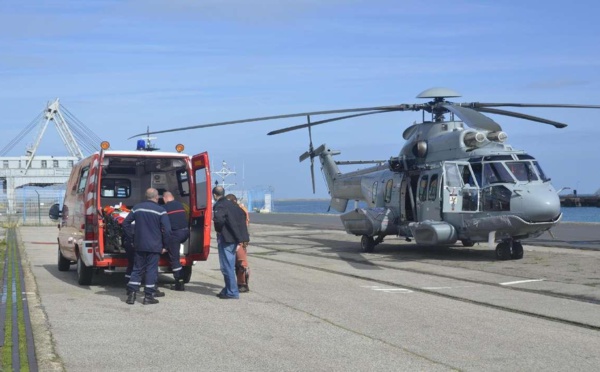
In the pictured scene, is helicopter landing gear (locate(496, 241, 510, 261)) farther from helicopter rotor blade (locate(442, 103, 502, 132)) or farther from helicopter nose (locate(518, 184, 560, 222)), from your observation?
helicopter rotor blade (locate(442, 103, 502, 132))

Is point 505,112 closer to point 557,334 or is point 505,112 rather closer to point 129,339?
point 557,334

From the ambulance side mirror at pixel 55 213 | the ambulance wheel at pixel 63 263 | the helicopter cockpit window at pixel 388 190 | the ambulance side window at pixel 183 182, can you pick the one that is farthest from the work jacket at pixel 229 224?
the helicopter cockpit window at pixel 388 190

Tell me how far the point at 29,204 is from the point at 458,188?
124 ft

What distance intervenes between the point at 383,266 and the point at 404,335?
28.0 ft

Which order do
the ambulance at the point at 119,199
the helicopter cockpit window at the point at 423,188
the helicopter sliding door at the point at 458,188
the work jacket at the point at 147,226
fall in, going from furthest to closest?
the helicopter cockpit window at the point at 423,188 → the helicopter sliding door at the point at 458,188 → the ambulance at the point at 119,199 → the work jacket at the point at 147,226

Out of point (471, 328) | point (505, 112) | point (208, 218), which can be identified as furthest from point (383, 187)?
point (471, 328)

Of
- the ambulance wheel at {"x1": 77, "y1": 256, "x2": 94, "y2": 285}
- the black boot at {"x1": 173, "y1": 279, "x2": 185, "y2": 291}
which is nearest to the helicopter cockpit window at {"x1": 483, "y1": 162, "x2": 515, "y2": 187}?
the black boot at {"x1": 173, "y1": 279, "x2": 185, "y2": 291}

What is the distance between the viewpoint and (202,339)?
27.1 ft

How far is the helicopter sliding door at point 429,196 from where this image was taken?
18.1m

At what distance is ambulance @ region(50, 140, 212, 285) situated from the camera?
39.9 ft

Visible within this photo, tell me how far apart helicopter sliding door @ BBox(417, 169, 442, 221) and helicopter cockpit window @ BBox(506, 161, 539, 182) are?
170 cm

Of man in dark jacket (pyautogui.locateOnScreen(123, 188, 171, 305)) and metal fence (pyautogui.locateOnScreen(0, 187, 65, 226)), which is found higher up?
metal fence (pyautogui.locateOnScreen(0, 187, 65, 226))

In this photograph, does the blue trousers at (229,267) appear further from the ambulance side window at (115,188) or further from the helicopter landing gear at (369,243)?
the helicopter landing gear at (369,243)

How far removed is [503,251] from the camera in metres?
17.4
